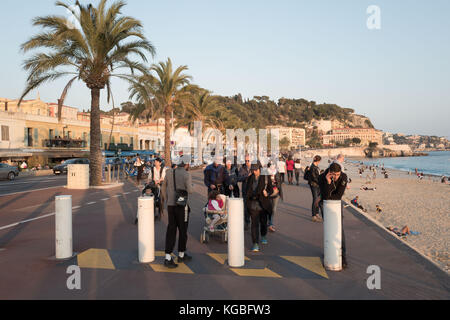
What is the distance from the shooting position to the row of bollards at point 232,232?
5391mm

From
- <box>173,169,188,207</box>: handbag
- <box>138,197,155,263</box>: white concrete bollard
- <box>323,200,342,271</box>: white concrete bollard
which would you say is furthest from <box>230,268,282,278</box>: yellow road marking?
<box>138,197,155,263</box>: white concrete bollard

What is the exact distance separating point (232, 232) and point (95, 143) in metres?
14.2

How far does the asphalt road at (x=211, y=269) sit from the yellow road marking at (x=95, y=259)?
2cm

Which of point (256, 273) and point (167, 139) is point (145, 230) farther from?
point (167, 139)

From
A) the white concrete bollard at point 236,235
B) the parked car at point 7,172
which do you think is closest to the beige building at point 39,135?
the parked car at point 7,172

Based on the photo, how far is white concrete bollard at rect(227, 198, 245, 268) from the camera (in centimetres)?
554

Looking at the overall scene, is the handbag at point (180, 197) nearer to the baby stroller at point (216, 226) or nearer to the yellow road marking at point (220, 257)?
the yellow road marking at point (220, 257)

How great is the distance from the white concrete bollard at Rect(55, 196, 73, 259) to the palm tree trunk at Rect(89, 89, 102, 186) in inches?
496

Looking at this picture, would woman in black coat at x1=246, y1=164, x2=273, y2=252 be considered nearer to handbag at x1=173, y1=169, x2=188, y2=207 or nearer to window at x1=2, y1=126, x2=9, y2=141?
handbag at x1=173, y1=169, x2=188, y2=207

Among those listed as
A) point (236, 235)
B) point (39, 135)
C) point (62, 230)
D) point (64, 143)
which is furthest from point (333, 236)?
point (64, 143)

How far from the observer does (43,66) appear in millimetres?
16438

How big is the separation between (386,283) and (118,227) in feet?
Result: 19.9
